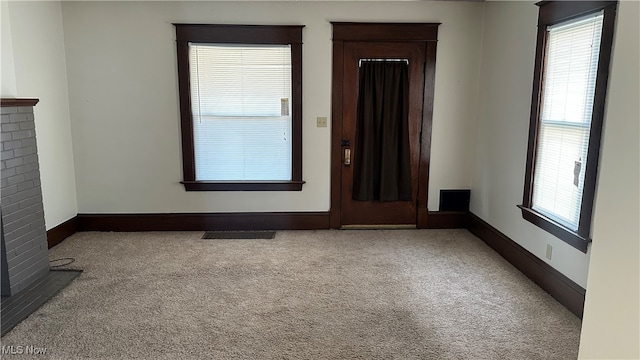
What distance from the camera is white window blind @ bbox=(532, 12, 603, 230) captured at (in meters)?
2.79

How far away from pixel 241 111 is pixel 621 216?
3.81 meters

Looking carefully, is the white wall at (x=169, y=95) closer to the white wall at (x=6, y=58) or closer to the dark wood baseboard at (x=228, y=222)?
the dark wood baseboard at (x=228, y=222)

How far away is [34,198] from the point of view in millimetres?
3305

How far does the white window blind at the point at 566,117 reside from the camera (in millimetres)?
2795

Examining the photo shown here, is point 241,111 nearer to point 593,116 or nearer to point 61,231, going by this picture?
point 61,231

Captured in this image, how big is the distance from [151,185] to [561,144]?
3.86 meters

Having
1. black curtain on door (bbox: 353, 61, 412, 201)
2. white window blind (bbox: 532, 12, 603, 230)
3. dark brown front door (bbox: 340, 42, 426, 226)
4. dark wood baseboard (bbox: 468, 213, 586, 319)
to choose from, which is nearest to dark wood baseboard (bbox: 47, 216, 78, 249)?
dark brown front door (bbox: 340, 42, 426, 226)

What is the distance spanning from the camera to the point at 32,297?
3.05 metres

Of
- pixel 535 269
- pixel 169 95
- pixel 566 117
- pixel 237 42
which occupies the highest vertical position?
pixel 237 42

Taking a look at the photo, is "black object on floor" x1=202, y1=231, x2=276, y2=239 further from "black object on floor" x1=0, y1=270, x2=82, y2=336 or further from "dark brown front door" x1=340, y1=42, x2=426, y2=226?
"black object on floor" x1=0, y1=270, x2=82, y2=336

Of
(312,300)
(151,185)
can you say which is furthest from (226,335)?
(151,185)

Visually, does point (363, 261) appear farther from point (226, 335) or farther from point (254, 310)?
point (226, 335)

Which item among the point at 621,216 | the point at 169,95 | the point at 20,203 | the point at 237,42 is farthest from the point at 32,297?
the point at 621,216

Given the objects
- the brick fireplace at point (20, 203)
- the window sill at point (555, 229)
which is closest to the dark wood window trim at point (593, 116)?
the window sill at point (555, 229)
